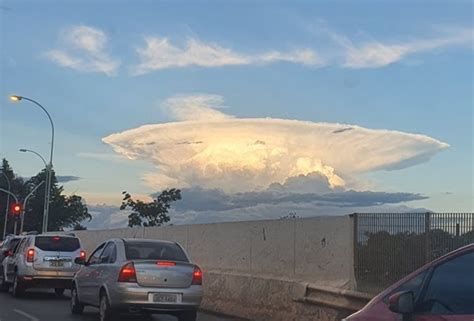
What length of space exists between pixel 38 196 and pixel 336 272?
100096mm

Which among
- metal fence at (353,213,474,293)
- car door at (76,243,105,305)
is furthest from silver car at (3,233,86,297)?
metal fence at (353,213,474,293)

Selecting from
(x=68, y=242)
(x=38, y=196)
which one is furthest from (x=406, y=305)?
(x=38, y=196)

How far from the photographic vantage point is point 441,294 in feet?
17.9

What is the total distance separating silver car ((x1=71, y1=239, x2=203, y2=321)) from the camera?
43.0 feet

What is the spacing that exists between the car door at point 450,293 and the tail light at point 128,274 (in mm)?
8274

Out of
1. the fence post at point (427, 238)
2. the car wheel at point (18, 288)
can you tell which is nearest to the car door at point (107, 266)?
the fence post at point (427, 238)

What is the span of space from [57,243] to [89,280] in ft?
20.5

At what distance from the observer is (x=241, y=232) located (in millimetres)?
18531

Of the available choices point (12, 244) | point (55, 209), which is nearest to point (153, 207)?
point (55, 209)

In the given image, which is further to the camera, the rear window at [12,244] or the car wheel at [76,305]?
the rear window at [12,244]

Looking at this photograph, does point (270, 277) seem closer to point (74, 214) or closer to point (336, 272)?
point (336, 272)

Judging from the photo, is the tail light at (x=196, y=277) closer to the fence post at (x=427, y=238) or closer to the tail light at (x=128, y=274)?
the tail light at (x=128, y=274)

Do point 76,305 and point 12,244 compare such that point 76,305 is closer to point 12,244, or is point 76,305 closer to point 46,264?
point 46,264

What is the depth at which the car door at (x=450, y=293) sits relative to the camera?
529cm
